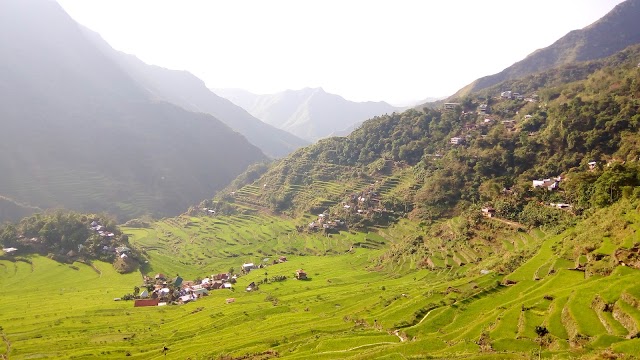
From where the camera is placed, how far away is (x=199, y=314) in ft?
190

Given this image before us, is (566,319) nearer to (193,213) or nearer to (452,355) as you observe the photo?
(452,355)

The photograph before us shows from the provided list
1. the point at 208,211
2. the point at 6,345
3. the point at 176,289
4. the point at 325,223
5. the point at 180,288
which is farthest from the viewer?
the point at 208,211

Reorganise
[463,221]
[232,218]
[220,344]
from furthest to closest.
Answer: [232,218]
[463,221]
[220,344]

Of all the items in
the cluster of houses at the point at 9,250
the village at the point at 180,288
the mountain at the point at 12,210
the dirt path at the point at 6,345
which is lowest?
the village at the point at 180,288

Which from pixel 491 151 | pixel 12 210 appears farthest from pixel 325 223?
pixel 12 210

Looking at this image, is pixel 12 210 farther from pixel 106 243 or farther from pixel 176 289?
pixel 176 289

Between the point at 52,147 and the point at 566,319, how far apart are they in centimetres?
20919

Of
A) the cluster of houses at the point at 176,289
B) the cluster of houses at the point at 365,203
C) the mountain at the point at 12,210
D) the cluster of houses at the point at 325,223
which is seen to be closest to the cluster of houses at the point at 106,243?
the cluster of houses at the point at 176,289

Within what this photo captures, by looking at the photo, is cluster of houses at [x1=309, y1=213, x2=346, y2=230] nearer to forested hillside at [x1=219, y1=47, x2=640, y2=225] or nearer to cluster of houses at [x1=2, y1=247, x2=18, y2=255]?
forested hillside at [x1=219, y1=47, x2=640, y2=225]

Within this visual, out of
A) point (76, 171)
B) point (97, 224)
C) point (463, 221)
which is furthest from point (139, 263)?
point (76, 171)

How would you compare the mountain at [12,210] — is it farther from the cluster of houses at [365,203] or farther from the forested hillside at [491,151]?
the cluster of houses at [365,203]

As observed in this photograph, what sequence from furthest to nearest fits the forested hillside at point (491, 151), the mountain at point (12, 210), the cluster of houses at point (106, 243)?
the mountain at point (12, 210) < the cluster of houses at point (106, 243) < the forested hillside at point (491, 151)

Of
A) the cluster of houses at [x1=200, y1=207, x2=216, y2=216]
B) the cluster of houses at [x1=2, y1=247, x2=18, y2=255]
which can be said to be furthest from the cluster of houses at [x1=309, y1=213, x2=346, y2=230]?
the cluster of houses at [x1=2, y1=247, x2=18, y2=255]

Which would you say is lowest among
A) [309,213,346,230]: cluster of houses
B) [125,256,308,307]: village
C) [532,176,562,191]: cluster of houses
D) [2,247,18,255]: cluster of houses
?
[125,256,308,307]: village
